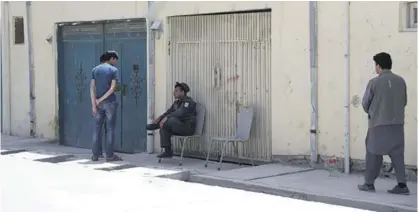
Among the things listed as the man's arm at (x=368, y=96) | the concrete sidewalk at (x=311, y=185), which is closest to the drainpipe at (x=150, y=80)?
the concrete sidewalk at (x=311, y=185)

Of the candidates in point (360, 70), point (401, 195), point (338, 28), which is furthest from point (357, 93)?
point (401, 195)

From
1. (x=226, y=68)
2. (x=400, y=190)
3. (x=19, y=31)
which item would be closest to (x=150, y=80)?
(x=226, y=68)

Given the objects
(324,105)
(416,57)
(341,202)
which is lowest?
(341,202)

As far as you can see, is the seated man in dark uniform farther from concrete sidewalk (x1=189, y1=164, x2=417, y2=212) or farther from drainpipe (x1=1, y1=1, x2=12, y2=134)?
drainpipe (x1=1, y1=1, x2=12, y2=134)

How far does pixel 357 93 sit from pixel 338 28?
91 cm

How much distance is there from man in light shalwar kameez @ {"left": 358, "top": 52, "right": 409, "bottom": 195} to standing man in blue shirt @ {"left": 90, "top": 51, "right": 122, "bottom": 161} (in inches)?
173

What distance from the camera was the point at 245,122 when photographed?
1060 cm

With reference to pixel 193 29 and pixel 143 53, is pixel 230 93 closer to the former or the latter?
pixel 193 29

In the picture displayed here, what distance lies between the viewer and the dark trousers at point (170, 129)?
10.8 metres

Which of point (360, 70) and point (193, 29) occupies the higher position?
point (193, 29)

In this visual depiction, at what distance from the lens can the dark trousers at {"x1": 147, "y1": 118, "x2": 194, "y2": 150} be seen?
427 inches

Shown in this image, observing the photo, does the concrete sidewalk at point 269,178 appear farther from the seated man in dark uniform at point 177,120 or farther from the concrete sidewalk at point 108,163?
the seated man in dark uniform at point 177,120

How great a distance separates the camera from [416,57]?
350 inches

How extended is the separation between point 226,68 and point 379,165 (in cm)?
339
